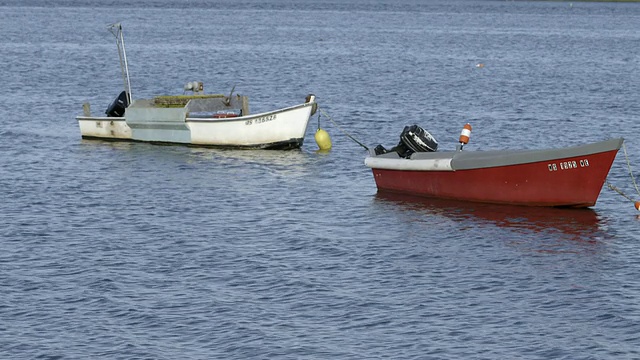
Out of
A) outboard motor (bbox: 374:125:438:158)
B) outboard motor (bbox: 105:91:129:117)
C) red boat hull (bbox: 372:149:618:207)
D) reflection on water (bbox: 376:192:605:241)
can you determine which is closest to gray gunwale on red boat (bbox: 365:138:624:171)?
red boat hull (bbox: 372:149:618:207)

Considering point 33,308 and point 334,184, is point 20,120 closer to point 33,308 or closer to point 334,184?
point 334,184

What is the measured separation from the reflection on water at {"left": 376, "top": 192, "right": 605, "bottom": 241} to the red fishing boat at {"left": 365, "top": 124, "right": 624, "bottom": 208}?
236 millimetres

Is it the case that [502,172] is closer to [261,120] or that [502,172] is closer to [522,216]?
[522,216]

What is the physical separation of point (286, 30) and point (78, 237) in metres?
108

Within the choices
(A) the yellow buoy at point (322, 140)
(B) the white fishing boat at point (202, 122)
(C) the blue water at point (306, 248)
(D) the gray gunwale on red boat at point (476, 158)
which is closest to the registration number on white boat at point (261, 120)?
(B) the white fishing boat at point (202, 122)

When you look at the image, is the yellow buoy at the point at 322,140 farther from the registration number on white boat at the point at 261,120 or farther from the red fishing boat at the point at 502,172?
the red fishing boat at the point at 502,172

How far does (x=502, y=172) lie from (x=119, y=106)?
1862 cm

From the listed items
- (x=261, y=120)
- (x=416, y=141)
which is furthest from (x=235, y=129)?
(x=416, y=141)

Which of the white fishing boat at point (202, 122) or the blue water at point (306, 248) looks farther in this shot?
the white fishing boat at point (202, 122)

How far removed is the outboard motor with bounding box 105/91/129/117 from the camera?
146 feet

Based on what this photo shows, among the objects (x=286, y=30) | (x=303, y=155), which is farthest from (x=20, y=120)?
(x=286, y=30)

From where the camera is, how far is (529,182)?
31297 millimetres

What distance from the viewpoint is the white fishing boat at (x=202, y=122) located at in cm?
4138

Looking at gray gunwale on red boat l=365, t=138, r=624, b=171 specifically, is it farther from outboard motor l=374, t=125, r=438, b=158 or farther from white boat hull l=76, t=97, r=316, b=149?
white boat hull l=76, t=97, r=316, b=149
